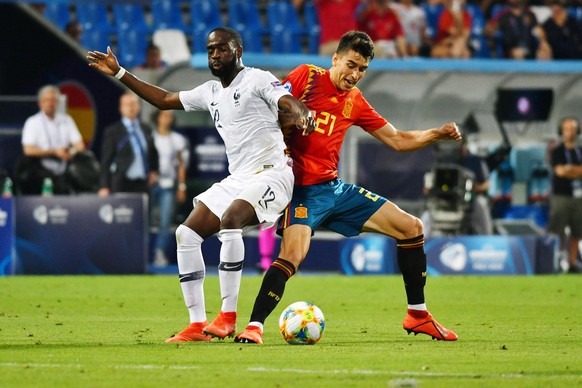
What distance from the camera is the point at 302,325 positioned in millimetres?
8789

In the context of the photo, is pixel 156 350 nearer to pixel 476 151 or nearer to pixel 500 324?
pixel 500 324

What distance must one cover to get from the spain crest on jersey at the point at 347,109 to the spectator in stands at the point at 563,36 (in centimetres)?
1361

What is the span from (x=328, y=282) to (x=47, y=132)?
414cm

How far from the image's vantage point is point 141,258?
55.5 feet

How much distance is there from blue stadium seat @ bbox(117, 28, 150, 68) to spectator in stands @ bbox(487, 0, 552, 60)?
20.2ft

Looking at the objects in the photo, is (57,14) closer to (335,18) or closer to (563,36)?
(335,18)

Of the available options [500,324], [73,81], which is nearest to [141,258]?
[73,81]

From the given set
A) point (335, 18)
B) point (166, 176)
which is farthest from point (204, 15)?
point (166, 176)

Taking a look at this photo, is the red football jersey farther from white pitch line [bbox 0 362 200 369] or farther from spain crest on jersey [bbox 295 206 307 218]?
white pitch line [bbox 0 362 200 369]

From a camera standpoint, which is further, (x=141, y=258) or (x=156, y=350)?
(x=141, y=258)

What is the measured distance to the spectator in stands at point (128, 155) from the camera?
682 inches

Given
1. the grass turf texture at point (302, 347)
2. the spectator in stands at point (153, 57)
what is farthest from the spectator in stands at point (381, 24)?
the grass turf texture at point (302, 347)

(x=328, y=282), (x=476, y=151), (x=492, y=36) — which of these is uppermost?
(x=492, y=36)

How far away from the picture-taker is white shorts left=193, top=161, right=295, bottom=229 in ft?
29.4
